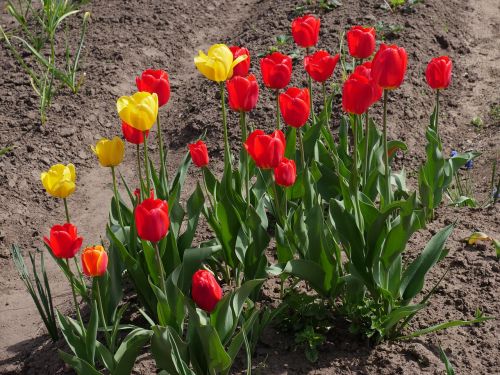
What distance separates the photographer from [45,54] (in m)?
5.98

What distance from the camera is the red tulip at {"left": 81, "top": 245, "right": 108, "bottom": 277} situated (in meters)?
2.62

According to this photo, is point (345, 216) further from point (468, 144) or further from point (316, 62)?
point (468, 144)

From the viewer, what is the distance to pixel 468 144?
491 centimetres

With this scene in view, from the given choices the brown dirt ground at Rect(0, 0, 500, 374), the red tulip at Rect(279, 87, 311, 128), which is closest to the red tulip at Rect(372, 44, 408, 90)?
the red tulip at Rect(279, 87, 311, 128)

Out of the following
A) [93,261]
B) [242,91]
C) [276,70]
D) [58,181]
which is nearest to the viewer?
[93,261]

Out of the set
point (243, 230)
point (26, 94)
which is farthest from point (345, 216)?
point (26, 94)

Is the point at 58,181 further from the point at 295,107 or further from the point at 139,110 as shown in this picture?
the point at 295,107

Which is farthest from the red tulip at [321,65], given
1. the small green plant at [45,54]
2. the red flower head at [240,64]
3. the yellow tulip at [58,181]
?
the small green plant at [45,54]

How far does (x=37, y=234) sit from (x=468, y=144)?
2473mm

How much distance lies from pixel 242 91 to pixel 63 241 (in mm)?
848

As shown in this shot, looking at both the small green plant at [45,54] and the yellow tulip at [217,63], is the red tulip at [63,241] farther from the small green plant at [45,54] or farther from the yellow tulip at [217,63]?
the small green plant at [45,54]

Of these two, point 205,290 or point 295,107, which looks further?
point 295,107

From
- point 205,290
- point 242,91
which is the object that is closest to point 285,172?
point 242,91

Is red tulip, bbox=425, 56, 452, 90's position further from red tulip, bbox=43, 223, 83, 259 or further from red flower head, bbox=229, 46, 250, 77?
red tulip, bbox=43, 223, 83, 259
